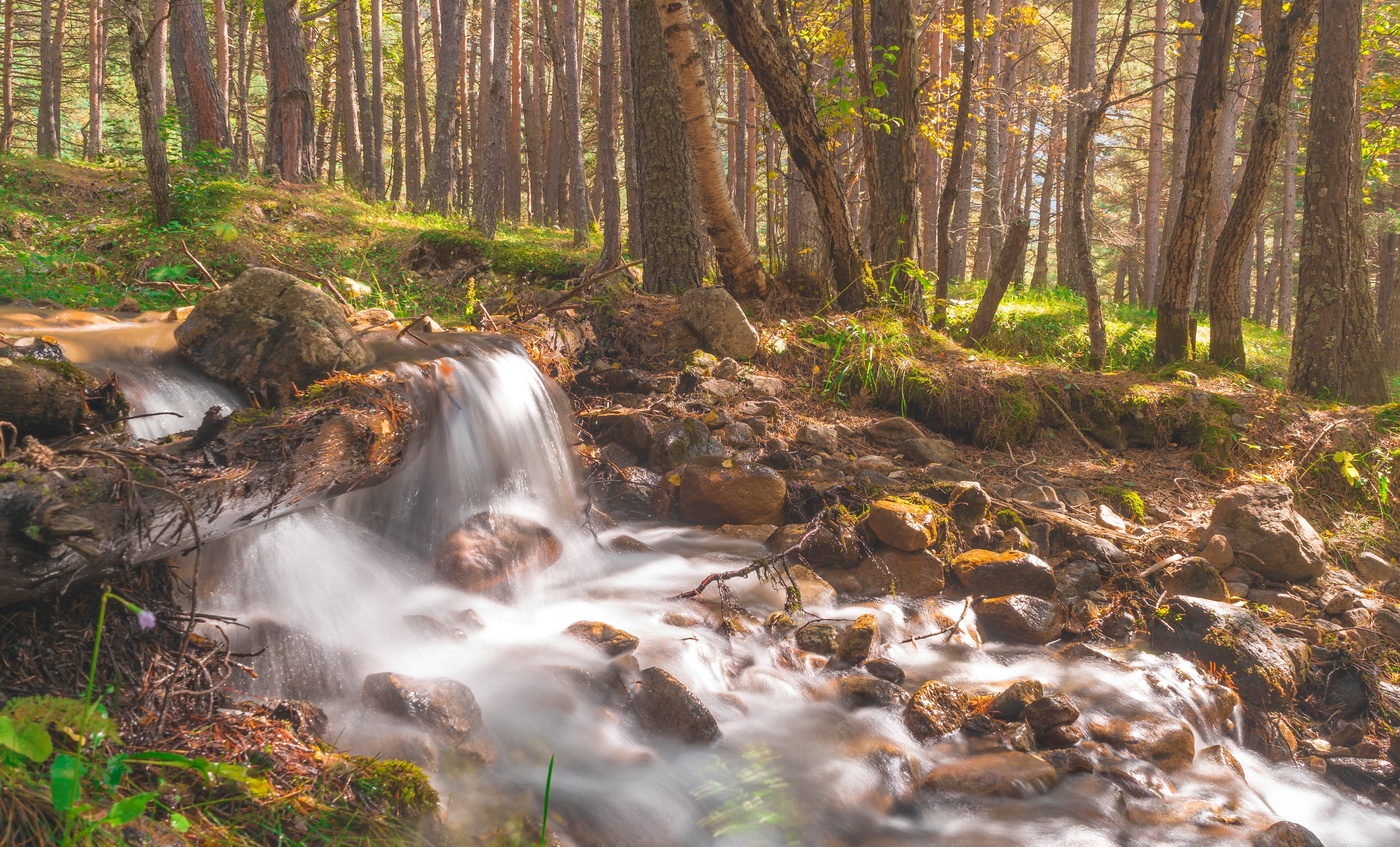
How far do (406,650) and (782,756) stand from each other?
1.90 metres

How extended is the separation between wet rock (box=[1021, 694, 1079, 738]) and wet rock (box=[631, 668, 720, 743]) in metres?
1.51

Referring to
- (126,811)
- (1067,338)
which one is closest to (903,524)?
(126,811)

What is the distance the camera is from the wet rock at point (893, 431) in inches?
265

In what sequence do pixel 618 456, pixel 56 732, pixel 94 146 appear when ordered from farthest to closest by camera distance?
pixel 94 146
pixel 618 456
pixel 56 732

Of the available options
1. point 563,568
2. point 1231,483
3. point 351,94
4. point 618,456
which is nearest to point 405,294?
point 618,456

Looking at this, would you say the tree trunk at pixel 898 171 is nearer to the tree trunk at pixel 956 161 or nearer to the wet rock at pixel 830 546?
the tree trunk at pixel 956 161

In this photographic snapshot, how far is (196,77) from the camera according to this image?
1138cm

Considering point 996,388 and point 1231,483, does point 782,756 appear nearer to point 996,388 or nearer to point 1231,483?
point 996,388

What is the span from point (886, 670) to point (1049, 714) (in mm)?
797

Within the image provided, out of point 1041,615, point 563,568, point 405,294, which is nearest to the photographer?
point 1041,615

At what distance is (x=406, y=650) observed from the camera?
396cm

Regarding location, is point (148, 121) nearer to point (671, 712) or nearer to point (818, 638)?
point (671, 712)

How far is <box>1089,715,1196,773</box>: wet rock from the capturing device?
3.80 metres

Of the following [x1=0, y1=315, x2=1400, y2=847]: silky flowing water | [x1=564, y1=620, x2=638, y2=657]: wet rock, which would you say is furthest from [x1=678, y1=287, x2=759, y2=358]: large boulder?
[x1=564, y1=620, x2=638, y2=657]: wet rock
